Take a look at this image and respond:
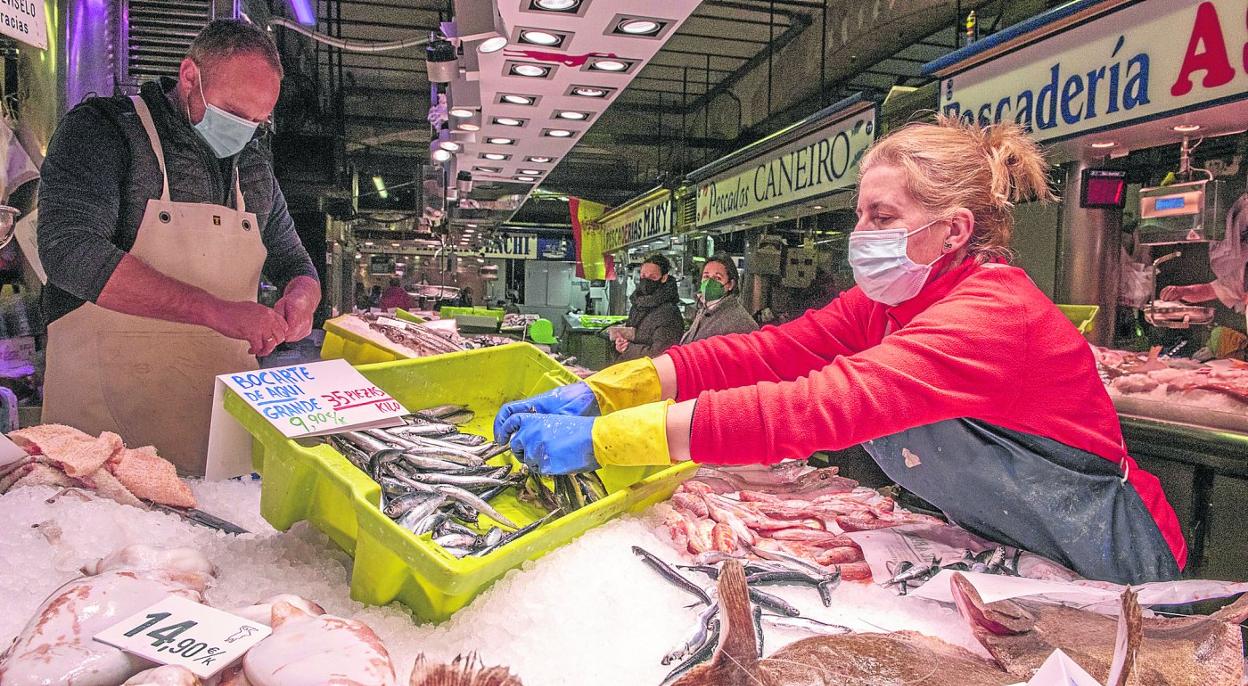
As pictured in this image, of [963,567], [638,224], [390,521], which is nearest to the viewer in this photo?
[390,521]

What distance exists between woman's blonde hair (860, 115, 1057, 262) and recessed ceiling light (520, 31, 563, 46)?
3.18 metres

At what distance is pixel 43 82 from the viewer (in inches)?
123

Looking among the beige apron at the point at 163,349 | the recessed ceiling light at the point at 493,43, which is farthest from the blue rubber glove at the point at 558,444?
the recessed ceiling light at the point at 493,43

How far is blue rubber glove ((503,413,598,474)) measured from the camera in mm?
1669

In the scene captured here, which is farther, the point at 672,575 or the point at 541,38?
the point at 541,38

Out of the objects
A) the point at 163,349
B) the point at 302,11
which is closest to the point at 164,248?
the point at 163,349

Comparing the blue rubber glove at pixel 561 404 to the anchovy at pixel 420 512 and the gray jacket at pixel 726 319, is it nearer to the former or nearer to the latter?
the anchovy at pixel 420 512

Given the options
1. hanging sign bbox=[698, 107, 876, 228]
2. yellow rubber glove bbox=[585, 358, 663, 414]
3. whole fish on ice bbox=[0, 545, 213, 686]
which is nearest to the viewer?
whole fish on ice bbox=[0, 545, 213, 686]

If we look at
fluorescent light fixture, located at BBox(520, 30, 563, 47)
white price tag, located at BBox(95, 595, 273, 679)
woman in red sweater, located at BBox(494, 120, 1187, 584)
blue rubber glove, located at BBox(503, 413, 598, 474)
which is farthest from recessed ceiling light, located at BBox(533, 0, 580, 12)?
white price tag, located at BBox(95, 595, 273, 679)

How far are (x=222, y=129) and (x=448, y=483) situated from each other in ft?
4.51

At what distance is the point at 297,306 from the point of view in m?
2.69

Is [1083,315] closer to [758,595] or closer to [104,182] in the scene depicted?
[758,595]

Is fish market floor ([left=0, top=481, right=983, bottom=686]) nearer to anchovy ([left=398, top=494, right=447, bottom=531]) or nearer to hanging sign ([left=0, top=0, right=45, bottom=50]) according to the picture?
anchovy ([left=398, top=494, right=447, bottom=531])

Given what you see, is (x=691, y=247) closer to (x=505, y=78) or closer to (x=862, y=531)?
(x=505, y=78)
